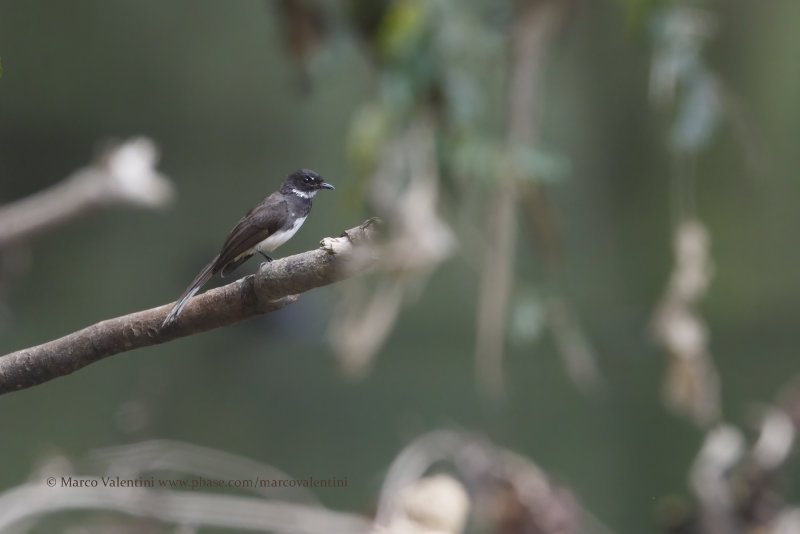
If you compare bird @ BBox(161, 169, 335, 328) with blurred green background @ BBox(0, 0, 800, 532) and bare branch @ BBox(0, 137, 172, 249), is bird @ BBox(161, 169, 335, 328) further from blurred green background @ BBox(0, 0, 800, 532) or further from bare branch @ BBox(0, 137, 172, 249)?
bare branch @ BBox(0, 137, 172, 249)

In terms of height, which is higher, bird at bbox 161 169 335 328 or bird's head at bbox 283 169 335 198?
bird's head at bbox 283 169 335 198

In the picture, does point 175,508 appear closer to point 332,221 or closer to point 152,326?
point 332,221

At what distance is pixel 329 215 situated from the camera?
66.1 inches

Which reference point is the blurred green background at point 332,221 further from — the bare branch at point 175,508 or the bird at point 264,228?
the bird at point 264,228

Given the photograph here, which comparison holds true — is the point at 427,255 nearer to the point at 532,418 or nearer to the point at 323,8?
the point at 323,8

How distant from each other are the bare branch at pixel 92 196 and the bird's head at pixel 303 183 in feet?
4.80

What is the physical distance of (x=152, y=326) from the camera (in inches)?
38.7

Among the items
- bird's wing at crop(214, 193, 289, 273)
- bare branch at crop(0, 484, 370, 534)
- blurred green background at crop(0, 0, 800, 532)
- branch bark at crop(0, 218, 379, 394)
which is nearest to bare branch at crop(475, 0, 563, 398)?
blurred green background at crop(0, 0, 800, 532)

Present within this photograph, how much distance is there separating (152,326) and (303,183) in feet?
1.00

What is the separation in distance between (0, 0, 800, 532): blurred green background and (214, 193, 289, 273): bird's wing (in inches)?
16.3

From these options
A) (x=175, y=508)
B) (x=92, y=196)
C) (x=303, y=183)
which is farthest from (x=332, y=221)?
(x=92, y=196)

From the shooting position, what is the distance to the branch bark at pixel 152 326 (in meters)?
0.93

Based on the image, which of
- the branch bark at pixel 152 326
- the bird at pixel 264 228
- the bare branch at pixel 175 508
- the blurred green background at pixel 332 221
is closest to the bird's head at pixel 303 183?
the bird at pixel 264 228

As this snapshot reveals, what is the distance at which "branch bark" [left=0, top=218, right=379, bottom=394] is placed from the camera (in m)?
0.93
